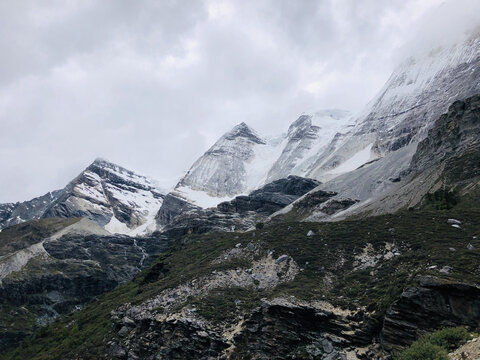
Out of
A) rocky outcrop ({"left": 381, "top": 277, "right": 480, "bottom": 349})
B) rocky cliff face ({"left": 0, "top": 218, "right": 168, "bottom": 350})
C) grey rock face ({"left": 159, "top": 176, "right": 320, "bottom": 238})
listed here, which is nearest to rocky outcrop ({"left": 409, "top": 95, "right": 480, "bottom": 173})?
rocky outcrop ({"left": 381, "top": 277, "right": 480, "bottom": 349})

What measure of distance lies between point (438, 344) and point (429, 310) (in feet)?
11.4

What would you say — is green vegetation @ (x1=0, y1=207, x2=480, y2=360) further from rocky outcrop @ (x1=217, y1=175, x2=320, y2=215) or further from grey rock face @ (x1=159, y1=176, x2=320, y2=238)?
rocky outcrop @ (x1=217, y1=175, x2=320, y2=215)

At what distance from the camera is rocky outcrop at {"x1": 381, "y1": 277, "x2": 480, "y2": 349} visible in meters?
23.5

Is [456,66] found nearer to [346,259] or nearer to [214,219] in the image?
[214,219]

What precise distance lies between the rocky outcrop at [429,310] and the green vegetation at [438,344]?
1853mm

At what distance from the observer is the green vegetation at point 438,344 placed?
19.8 meters

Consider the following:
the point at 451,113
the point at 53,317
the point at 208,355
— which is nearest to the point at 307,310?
the point at 208,355

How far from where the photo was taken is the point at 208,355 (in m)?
32.1

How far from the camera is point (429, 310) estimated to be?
24.4 m

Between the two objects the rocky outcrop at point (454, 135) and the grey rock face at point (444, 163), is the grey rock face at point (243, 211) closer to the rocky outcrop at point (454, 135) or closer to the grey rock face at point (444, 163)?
the grey rock face at point (444, 163)

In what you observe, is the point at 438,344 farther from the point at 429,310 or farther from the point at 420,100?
the point at 420,100

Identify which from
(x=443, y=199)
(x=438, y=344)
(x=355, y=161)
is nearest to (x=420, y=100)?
(x=355, y=161)

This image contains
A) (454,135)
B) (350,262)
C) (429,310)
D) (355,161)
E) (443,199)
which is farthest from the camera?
(355,161)

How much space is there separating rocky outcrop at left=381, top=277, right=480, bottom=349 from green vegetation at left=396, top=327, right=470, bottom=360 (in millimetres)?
1853
